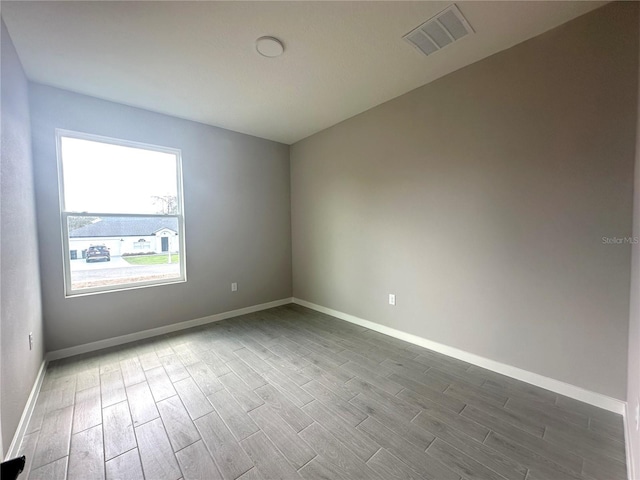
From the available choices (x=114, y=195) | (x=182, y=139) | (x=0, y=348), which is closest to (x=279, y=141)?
(x=182, y=139)

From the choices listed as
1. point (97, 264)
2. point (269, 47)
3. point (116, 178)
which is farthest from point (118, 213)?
point (269, 47)

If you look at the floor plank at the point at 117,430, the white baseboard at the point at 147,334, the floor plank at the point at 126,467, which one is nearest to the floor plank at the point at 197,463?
the floor plank at the point at 126,467

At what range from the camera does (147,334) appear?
3.01m

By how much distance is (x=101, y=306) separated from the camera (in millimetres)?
2732

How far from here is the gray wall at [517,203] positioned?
1717 millimetres

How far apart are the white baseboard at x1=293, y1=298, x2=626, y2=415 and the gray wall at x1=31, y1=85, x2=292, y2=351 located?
1945 millimetres

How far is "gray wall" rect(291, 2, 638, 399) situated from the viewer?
172 cm

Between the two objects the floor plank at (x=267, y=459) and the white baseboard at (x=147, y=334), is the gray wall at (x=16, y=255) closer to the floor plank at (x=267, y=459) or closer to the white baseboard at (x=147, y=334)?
the white baseboard at (x=147, y=334)

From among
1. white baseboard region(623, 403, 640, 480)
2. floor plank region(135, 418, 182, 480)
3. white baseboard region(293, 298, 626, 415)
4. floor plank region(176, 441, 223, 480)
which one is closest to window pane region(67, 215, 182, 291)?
floor plank region(135, 418, 182, 480)

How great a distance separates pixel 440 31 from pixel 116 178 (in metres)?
3.45

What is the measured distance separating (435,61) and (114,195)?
3532 millimetres

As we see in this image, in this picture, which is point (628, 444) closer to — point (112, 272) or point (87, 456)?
point (87, 456)

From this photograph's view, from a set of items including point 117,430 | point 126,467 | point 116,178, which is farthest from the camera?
point 116,178

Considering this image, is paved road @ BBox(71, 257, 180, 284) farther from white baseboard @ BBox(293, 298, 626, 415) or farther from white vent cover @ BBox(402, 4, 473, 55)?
white vent cover @ BBox(402, 4, 473, 55)
